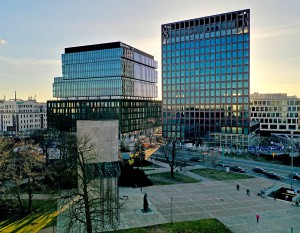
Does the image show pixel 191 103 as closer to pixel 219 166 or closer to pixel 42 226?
pixel 219 166

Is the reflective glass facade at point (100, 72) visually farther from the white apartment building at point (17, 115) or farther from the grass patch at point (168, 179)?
the grass patch at point (168, 179)

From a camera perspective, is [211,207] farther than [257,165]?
No

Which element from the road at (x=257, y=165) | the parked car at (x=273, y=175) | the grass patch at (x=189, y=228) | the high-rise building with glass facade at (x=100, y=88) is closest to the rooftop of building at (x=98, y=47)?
the high-rise building with glass facade at (x=100, y=88)

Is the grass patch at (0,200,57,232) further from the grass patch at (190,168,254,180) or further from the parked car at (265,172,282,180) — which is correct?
the parked car at (265,172,282,180)

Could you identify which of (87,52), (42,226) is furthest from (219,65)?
(42,226)

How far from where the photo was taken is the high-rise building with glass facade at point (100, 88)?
458 feet

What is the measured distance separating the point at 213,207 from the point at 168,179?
719 inches

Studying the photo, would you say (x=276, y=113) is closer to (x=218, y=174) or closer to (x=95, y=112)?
(x=218, y=174)

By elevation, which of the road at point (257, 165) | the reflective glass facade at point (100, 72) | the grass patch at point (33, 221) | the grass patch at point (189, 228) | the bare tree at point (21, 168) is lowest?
the road at point (257, 165)

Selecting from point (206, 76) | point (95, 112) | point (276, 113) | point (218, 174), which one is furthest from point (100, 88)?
point (218, 174)

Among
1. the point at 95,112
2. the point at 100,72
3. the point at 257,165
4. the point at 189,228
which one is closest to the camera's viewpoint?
the point at 189,228

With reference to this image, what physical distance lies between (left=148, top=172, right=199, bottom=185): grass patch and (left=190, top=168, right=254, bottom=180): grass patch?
18.6 feet

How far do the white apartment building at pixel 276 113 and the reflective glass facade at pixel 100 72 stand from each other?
70.2 meters

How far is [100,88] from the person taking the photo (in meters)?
150
